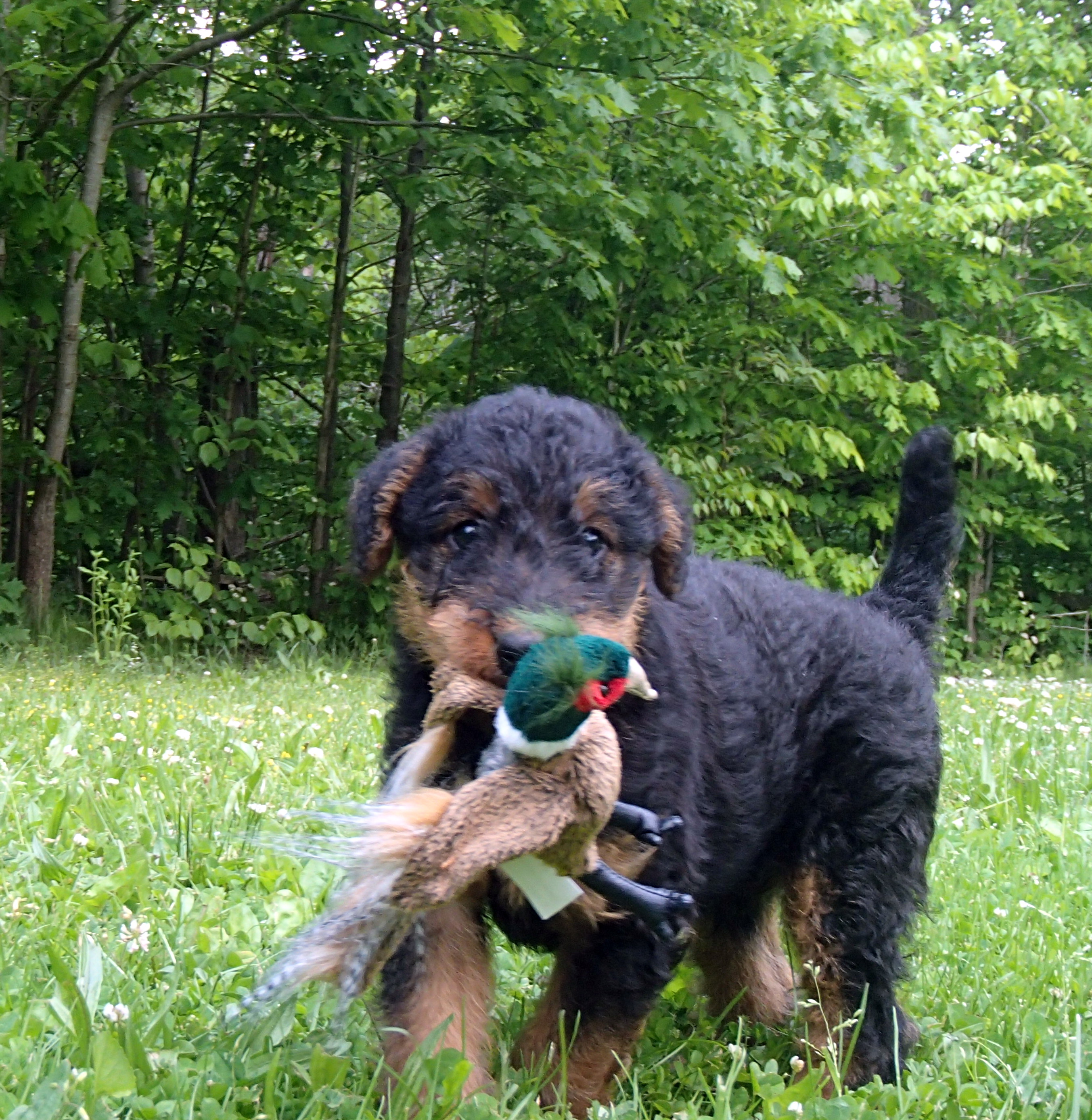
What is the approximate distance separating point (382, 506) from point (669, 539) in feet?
2.14

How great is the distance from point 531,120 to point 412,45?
40.8 inches

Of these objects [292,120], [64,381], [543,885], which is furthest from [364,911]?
[292,120]

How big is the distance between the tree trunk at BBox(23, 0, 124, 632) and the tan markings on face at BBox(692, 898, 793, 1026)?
6287 mm

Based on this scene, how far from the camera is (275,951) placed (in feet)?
9.21

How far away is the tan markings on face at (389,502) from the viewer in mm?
2666

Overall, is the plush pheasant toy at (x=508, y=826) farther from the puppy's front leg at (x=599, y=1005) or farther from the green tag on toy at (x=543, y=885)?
the puppy's front leg at (x=599, y=1005)

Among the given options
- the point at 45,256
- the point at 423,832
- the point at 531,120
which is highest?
the point at 531,120

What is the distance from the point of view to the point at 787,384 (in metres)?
10.8

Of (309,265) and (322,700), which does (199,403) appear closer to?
(309,265)

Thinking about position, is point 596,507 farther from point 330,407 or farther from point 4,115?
point 330,407

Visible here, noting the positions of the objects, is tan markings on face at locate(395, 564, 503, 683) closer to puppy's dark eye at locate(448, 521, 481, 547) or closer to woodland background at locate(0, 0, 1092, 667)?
puppy's dark eye at locate(448, 521, 481, 547)

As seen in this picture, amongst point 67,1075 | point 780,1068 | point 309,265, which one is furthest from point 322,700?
point 309,265

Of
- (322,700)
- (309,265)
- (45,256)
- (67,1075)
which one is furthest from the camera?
(309,265)

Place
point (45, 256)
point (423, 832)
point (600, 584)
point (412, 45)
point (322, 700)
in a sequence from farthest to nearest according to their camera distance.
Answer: point (412, 45)
point (45, 256)
point (322, 700)
point (600, 584)
point (423, 832)
